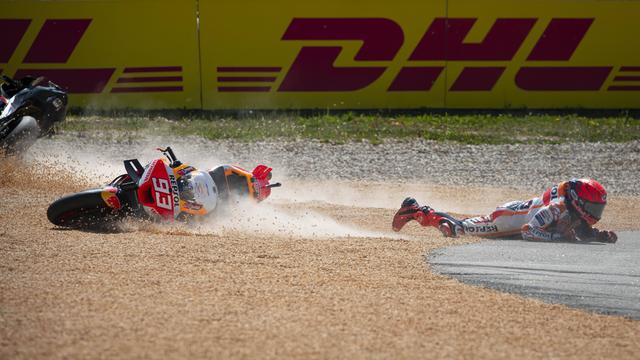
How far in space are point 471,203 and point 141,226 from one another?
6084 millimetres

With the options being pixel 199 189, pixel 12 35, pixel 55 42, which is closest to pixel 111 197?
pixel 199 189

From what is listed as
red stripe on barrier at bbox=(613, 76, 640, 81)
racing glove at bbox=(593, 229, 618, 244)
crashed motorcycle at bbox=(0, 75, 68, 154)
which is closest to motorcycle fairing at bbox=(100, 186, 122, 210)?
crashed motorcycle at bbox=(0, 75, 68, 154)

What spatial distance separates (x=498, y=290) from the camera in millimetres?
7961

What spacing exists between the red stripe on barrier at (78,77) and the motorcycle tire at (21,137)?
6.45 metres

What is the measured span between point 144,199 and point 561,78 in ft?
44.7

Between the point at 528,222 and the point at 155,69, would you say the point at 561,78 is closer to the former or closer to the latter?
the point at 155,69

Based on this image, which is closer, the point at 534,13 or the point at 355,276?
the point at 355,276

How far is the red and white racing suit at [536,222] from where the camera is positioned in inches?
399

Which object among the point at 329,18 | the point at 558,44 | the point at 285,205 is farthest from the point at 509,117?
the point at 285,205

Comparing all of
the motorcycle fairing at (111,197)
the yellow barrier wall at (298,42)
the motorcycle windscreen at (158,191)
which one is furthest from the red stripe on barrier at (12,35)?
the motorcycle windscreen at (158,191)

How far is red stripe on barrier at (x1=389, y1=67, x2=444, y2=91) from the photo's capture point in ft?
66.3

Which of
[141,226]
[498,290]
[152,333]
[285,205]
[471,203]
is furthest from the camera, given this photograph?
[471,203]

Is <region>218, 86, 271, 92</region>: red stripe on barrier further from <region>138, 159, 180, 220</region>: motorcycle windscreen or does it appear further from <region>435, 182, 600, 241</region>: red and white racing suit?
<region>138, 159, 180, 220</region>: motorcycle windscreen

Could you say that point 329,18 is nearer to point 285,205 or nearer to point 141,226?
point 285,205
